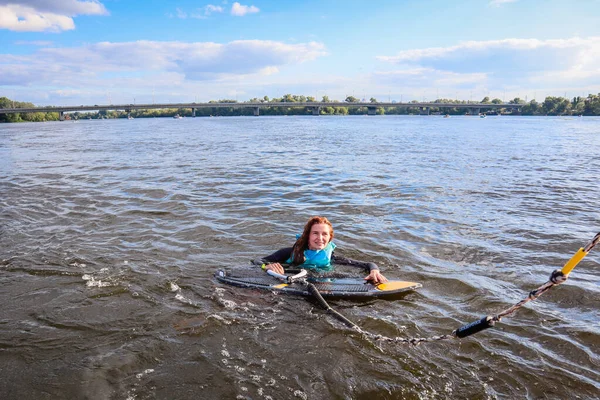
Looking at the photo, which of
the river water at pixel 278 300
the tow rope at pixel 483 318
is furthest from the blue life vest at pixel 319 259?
the river water at pixel 278 300

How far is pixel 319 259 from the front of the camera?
7875 mm

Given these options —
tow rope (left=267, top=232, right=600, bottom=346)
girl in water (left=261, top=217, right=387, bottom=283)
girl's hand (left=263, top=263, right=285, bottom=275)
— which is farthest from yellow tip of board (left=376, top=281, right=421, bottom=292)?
girl's hand (left=263, top=263, right=285, bottom=275)

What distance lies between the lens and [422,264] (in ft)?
27.1

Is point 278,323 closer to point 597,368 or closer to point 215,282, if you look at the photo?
point 215,282

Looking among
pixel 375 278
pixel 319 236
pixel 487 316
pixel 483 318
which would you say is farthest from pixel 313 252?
pixel 483 318

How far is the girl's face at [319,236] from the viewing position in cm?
761

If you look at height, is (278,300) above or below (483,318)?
below

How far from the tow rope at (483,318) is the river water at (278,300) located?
0.57ft

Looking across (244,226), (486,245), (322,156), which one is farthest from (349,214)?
(322,156)

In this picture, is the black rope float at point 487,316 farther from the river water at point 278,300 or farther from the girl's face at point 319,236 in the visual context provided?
the girl's face at point 319,236

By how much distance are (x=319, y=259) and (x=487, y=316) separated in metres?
4.09

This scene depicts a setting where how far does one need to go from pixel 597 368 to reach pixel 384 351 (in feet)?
8.32

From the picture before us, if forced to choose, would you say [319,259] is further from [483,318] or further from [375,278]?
[483,318]

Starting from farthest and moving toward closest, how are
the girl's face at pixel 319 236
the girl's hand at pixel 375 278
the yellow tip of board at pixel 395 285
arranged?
the girl's face at pixel 319 236 < the girl's hand at pixel 375 278 < the yellow tip of board at pixel 395 285
